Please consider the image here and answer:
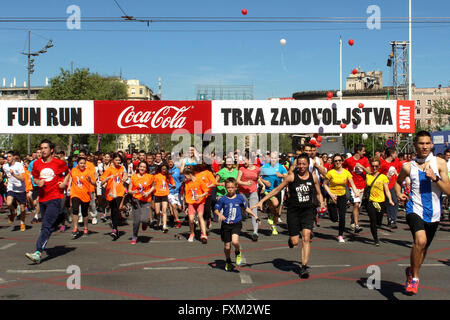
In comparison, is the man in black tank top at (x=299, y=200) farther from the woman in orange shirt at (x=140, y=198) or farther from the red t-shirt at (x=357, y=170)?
the red t-shirt at (x=357, y=170)

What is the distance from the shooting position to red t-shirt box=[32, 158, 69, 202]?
29.9 ft

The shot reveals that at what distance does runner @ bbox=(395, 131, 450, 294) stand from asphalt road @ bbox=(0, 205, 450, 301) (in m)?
0.46

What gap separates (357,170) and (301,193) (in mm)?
4314

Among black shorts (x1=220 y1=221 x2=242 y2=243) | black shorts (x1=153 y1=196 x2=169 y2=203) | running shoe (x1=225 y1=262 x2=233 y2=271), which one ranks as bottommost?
running shoe (x1=225 y1=262 x2=233 y2=271)

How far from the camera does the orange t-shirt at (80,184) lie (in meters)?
11.9

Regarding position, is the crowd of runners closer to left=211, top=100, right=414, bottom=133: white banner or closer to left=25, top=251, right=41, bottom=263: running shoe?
left=25, top=251, right=41, bottom=263: running shoe

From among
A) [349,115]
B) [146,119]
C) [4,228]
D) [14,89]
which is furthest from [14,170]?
[14,89]

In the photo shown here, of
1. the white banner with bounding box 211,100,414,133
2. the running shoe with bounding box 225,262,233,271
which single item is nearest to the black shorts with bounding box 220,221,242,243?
the running shoe with bounding box 225,262,233,271

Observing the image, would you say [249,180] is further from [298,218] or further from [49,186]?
[49,186]

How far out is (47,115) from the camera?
1934cm

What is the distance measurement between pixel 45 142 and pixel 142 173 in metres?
2.45

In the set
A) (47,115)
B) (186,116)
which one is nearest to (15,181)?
(47,115)

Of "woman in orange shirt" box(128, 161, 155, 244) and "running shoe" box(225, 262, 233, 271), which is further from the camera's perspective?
"woman in orange shirt" box(128, 161, 155, 244)
